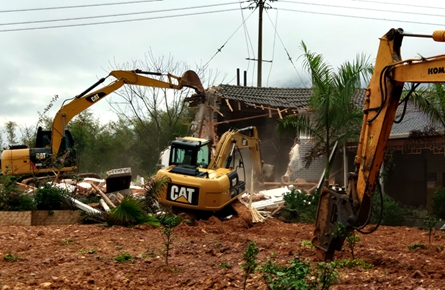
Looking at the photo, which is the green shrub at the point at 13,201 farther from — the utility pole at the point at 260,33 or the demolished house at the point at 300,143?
the utility pole at the point at 260,33

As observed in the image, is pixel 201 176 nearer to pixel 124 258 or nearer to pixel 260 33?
pixel 124 258

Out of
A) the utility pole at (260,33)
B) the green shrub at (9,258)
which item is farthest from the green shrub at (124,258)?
the utility pole at (260,33)

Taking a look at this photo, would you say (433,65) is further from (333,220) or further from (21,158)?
(21,158)

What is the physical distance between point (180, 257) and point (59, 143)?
1143 cm

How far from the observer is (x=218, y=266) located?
8.25 meters

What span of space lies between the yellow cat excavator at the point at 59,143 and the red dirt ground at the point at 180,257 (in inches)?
242

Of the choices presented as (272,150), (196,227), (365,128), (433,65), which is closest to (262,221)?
(196,227)

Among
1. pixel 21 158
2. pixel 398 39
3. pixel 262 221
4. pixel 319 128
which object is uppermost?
pixel 398 39

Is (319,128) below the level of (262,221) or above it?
above

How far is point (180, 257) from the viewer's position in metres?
9.25

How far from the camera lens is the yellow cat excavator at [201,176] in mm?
14328

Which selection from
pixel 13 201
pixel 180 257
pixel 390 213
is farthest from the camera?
pixel 390 213

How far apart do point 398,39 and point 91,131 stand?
32.6 m

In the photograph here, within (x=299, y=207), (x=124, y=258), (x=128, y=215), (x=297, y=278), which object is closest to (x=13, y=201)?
(x=128, y=215)
